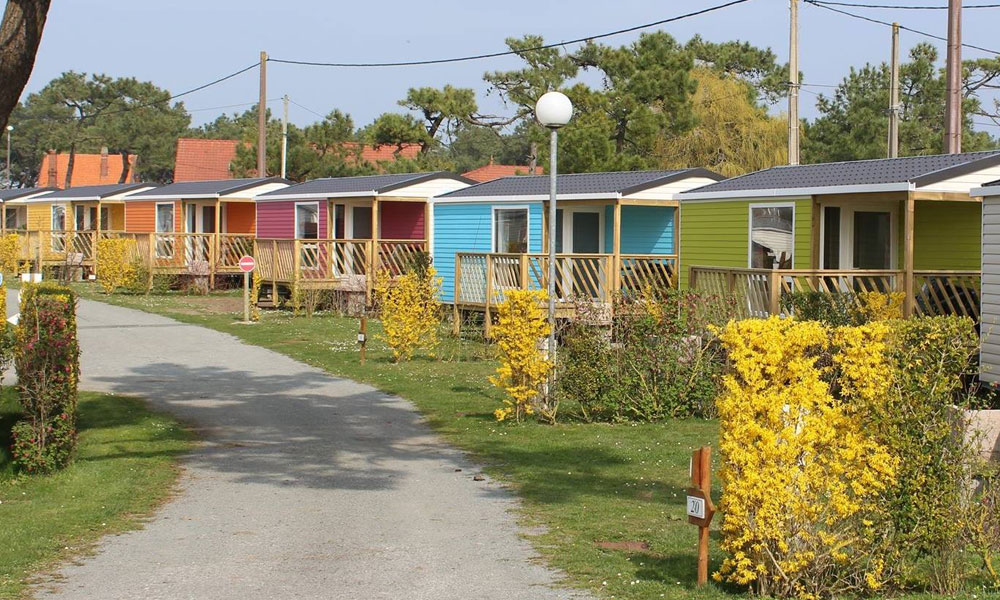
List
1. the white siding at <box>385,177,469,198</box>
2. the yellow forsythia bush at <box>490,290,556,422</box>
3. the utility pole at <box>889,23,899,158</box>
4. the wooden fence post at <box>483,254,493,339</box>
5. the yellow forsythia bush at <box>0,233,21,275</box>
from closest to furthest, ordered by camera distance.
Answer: the yellow forsythia bush at <box>490,290,556,422</box>, the wooden fence post at <box>483,254,493,339</box>, the white siding at <box>385,177,469,198</box>, the utility pole at <box>889,23,899,158</box>, the yellow forsythia bush at <box>0,233,21,275</box>

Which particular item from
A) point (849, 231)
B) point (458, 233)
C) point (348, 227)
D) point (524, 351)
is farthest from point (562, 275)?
point (348, 227)

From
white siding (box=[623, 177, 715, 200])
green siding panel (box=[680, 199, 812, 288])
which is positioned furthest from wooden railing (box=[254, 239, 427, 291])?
green siding panel (box=[680, 199, 812, 288])

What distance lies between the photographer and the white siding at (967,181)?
46.7 feet

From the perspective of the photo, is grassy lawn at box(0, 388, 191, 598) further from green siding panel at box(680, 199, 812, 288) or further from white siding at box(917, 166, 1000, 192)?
white siding at box(917, 166, 1000, 192)

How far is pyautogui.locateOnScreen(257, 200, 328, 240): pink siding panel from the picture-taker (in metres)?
28.0

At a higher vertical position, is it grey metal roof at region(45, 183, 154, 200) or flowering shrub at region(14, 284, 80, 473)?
grey metal roof at region(45, 183, 154, 200)

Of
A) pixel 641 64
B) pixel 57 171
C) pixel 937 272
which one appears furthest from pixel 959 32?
pixel 57 171

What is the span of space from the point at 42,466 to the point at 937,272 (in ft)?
34.0

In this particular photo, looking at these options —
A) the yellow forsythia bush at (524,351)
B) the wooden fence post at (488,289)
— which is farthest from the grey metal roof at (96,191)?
the yellow forsythia bush at (524,351)

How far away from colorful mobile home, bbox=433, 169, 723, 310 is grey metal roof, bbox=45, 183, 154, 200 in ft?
60.6

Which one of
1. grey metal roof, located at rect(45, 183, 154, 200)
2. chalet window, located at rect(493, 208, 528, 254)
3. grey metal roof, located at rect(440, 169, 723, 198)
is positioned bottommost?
chalet window, located at rect(493, 208, 528, 254)

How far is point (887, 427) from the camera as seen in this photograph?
5.64 meters

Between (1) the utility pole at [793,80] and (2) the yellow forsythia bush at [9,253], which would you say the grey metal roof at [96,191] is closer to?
(2) the yellow forsythia bush at [9,253]

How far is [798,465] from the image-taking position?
18.5 feet
